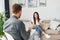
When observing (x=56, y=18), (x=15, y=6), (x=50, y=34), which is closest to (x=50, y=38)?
(x=50, y=34)

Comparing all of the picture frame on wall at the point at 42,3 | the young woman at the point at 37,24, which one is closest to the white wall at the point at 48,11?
the picture frame on wall at the point at 42,3

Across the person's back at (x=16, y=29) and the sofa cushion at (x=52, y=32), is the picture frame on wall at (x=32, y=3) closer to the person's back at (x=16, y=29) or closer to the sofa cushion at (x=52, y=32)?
the sofa cushion at (x=52, y=32)

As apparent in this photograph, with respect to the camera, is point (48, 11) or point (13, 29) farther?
point (48, 11)

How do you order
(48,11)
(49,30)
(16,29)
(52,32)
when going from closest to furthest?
(16,29) → (52,32) → (49,30) → (48,11)

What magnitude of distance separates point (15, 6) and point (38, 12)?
3397 mm

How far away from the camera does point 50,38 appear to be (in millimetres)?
5695

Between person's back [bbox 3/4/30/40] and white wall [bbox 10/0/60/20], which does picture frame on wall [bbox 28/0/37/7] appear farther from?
person's back [bbox 3/4/30/40]

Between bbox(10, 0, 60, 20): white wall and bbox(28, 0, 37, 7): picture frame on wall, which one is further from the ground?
bbox(28, 0, 37, 7): picture frame on wall

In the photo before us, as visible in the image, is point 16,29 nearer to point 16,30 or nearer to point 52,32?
point 16,30

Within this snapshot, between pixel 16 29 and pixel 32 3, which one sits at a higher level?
pixel 32 3

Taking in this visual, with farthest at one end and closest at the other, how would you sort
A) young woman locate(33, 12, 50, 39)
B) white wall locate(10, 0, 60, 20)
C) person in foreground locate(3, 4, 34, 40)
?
white wall locate(10, 0, 60, 20), young woman locate(33, 12, 50, 39), person in foreground locate(3, 4, 34, 40)

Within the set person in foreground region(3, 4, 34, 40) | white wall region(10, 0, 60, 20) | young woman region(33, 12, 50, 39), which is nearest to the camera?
person in foreground region(3, 4, 34, 40)

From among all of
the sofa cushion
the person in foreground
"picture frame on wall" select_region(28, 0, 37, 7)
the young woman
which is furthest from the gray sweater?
"picture frame on wall" select_region(28, 0, 37, 7)

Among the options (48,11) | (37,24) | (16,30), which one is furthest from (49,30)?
(16,30)
